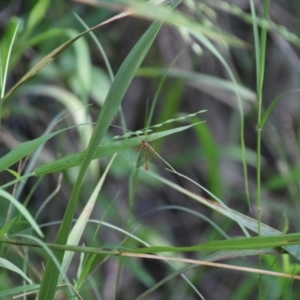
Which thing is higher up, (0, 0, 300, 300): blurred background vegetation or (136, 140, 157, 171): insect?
(136, 140, 157, 171): insect

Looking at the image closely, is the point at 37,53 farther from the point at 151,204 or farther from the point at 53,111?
the point at 151,204

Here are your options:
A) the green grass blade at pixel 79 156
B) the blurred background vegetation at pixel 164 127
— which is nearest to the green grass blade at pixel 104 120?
the green grass blade at pixel 79 156

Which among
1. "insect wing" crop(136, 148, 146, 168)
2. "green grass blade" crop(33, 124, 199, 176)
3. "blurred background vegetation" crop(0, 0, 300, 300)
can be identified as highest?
"green grass blade" crop(33, 124, 199, 176)

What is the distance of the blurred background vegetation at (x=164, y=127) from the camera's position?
1249 millimetres

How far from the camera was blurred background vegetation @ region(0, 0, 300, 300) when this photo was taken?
1249 mm

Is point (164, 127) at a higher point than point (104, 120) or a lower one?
lower

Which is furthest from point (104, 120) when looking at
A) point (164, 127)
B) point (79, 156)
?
point (164, 127)

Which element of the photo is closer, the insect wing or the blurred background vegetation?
the insect wing

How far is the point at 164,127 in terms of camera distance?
3.85 ft

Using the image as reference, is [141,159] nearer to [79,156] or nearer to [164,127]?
[79,156]

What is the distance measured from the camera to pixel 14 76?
1330mm

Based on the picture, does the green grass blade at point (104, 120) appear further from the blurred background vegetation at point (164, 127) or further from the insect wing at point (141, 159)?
the blurred background vegetation at point (164, 127)

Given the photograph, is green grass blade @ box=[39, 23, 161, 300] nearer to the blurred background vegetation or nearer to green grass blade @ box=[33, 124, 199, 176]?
green grass blade @ box=[33, 124, 199, 176]

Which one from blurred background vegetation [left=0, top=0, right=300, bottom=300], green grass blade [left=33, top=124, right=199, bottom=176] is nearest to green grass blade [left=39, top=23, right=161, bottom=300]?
green grass blade [left=33, top=124, right=199, bottom=176]
